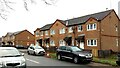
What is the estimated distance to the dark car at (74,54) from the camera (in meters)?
24.3

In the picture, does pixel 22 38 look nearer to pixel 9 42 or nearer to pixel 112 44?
pixel 9 42

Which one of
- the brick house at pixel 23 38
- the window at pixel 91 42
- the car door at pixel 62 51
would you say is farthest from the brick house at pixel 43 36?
the car door at pixel 62 51

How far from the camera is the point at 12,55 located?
1462cm

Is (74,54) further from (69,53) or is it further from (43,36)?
(43,36)

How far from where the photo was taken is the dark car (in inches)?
957

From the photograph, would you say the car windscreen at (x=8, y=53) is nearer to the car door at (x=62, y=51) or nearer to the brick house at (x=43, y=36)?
the car door at (x=62, y=51)

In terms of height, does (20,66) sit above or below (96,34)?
below

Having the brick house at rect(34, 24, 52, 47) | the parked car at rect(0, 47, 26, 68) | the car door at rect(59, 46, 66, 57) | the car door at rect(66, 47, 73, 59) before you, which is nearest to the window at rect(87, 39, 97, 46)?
the car door at rect(59, 46, 66, 57)

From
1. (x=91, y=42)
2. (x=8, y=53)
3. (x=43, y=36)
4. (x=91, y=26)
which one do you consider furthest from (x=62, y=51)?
(x=43, y=36)

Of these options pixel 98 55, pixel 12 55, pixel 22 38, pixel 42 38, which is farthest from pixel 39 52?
pixel 22 38

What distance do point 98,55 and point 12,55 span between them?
22483 millimetres

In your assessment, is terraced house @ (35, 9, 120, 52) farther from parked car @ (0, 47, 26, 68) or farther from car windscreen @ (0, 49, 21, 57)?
parked car @ (0, 47, 26, 68)

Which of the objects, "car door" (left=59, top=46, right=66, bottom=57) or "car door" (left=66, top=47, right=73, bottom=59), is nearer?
"car door" (left=66, top=47, right=73, bottom=59)

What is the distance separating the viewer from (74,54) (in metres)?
25.1
